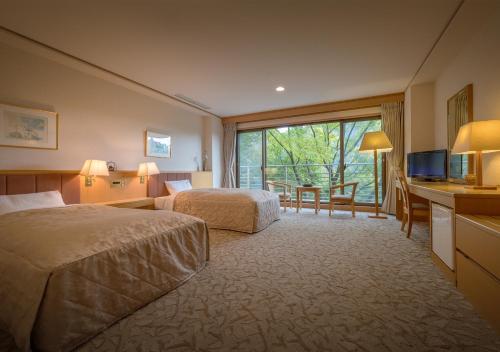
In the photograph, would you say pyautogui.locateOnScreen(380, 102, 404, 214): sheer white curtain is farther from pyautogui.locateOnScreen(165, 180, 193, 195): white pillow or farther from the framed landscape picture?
the framed landscape picture

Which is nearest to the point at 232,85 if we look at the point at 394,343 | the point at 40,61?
the point at 40,61

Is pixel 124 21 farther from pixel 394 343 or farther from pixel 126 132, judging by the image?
pixel 394 343

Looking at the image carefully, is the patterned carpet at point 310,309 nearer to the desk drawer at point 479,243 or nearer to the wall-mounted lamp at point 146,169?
the desk drawer at point 479,243

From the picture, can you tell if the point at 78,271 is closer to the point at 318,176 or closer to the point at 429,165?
the point at 429,165

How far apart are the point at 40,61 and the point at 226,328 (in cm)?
397

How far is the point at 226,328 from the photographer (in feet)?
4.68

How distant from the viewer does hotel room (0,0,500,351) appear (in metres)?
1.36

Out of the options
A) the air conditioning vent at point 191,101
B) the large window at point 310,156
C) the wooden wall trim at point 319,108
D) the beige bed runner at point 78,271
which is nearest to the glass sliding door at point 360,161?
the large window at point 310,156

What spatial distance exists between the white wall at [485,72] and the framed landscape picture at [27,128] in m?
5.24

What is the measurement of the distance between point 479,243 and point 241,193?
2911mm

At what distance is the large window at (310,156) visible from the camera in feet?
17.8

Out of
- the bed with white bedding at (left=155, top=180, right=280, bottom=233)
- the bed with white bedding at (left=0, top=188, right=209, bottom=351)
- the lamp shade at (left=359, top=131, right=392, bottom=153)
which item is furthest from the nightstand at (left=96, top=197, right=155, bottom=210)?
the lamp shade at (left=359, top=131, right=392, bottom=153)

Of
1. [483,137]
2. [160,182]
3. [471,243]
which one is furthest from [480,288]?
[160,182]

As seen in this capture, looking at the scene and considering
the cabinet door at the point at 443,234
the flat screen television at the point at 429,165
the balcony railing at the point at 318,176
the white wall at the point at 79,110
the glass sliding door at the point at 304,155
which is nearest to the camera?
the cabinet door at the point at 443,234
